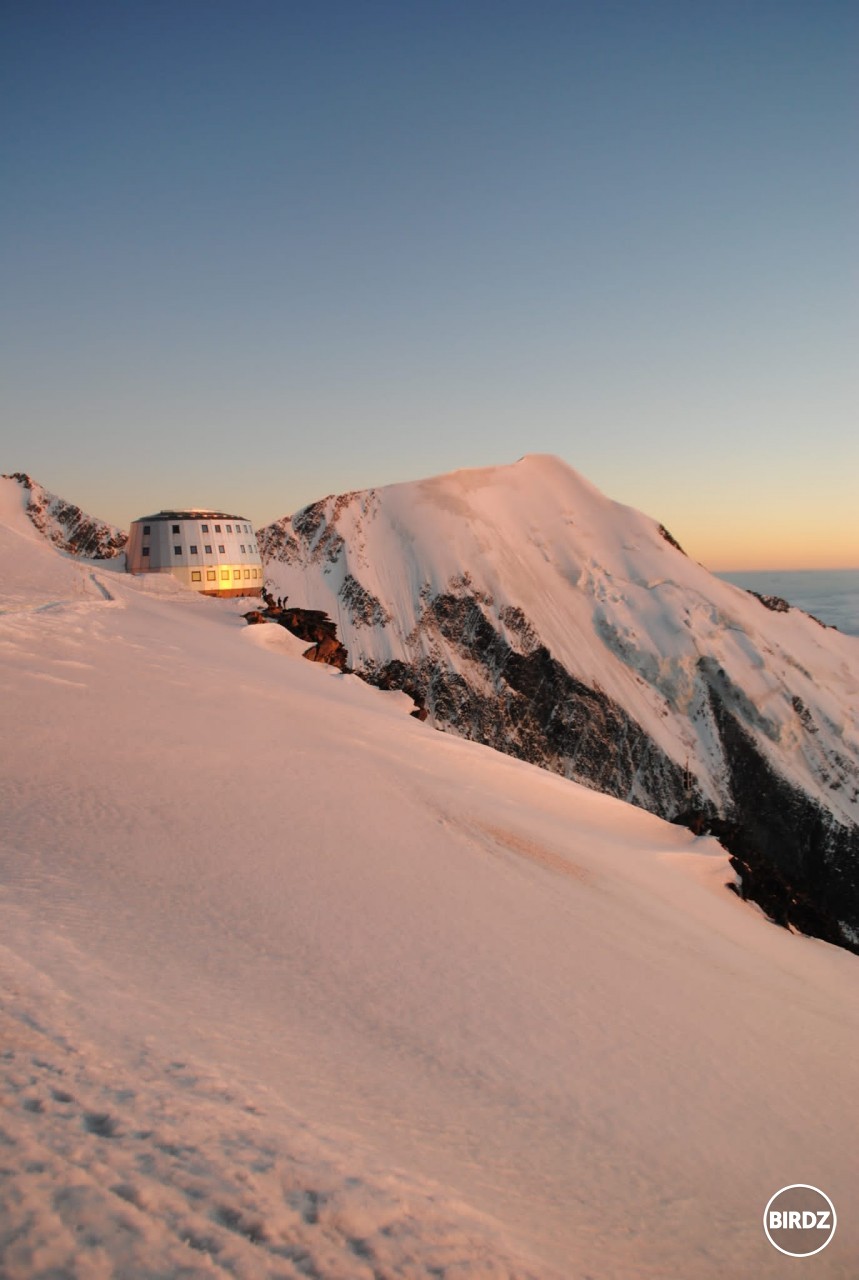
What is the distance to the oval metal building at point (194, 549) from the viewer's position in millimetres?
50688

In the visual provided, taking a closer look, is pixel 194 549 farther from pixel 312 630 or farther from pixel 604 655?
pixel 604 655

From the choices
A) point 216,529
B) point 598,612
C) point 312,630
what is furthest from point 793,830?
point 216,529

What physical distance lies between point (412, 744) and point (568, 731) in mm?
65470

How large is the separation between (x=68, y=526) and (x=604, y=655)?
2506 inches

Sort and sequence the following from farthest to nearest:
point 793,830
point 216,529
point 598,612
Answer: point 598,612
point 793,830
point 216,529

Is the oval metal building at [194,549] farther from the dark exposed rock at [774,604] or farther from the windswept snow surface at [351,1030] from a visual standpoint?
the dark exposed rock at [774,604]

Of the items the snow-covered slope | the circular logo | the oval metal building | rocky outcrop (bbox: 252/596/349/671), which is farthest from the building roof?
the circular logo

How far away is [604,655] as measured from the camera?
295ft

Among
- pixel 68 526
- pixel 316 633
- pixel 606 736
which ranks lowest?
pixel 606 736

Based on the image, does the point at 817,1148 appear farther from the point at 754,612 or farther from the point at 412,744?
the point at 754,612

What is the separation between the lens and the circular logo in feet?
→ 17.3

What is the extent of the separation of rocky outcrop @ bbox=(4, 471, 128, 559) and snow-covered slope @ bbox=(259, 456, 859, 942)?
18.3 metres

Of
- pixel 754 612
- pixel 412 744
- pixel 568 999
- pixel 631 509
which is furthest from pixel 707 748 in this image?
pixel 568 999

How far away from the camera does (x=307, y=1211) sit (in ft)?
11.3
